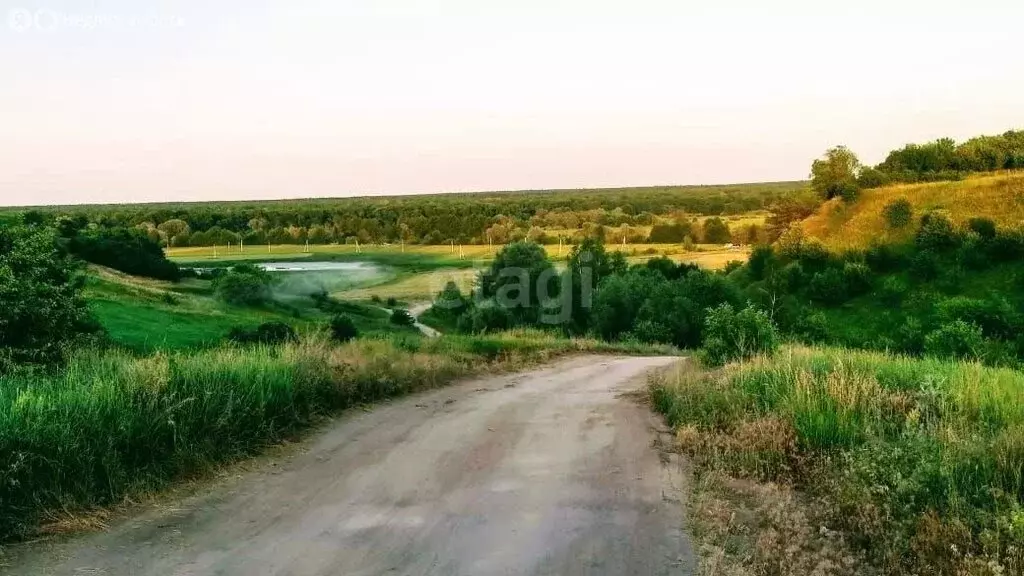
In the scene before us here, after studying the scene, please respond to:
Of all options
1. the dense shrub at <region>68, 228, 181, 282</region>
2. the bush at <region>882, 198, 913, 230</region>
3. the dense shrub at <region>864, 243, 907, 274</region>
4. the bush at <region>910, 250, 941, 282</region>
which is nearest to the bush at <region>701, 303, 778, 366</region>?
the dense shrub at <region>68, 228, 181, 282</region>

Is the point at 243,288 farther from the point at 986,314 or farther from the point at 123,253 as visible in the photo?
the point at 986,314

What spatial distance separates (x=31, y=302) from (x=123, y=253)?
1600 inches

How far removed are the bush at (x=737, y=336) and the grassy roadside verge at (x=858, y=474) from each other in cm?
504

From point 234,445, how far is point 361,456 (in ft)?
4.83

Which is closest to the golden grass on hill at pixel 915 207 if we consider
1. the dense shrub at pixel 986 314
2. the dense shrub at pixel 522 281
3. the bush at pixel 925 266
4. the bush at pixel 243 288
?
the bush at pixel 925 266

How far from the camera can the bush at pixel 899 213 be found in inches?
3378

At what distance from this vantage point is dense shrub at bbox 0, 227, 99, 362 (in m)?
11.6

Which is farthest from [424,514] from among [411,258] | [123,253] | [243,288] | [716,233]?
[716,233]

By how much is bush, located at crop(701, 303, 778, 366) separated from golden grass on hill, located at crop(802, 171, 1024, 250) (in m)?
75.2

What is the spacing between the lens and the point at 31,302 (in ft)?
39.1

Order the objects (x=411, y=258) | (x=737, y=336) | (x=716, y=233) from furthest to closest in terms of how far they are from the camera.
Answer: (x=716, y=233) < (x=411, y=258) < (x=737, y=336)

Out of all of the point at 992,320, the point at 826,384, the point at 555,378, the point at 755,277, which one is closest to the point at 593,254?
the point at 755,277

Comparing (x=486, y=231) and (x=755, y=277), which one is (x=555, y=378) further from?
(x=486, y=231)

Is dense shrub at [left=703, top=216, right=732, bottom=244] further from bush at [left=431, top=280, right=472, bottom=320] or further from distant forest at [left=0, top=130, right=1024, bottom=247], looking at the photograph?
bush at [left=431, top=280, right=472, bottom=320]
